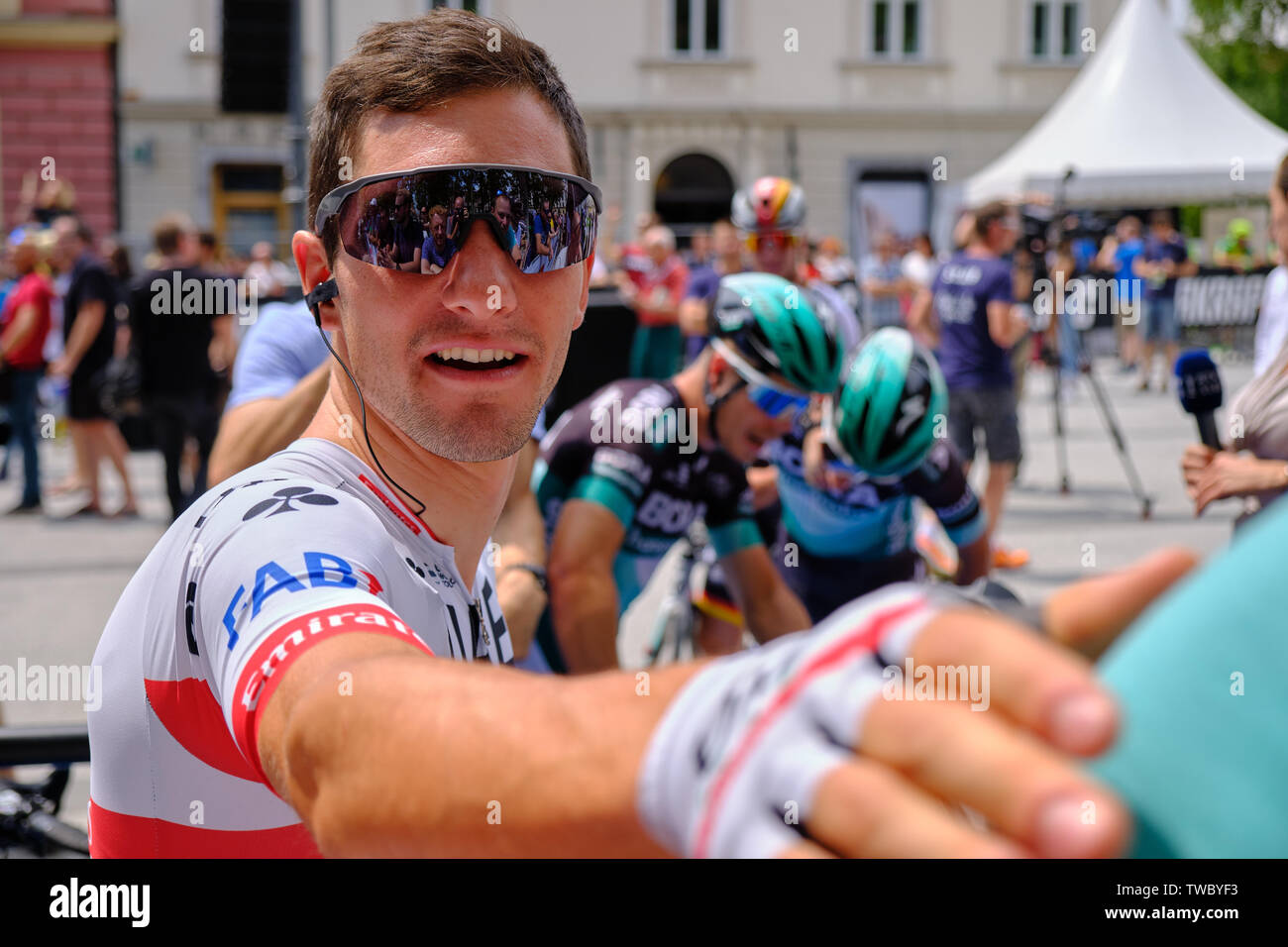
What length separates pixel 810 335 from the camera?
4.08m

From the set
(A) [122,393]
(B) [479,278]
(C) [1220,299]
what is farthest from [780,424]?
(C) [1220,299]

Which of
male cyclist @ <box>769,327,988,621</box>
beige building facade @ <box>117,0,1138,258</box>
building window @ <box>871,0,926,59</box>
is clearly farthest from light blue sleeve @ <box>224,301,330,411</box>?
building window @ <box>871,0,926,59</box>

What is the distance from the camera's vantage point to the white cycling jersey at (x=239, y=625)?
1118mm

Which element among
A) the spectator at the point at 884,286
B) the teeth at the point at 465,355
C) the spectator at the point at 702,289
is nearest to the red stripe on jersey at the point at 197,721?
the teeth at the point at 465,355

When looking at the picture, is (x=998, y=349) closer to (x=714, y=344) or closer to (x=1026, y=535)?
(x=1026, y=535)

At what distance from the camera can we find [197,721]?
139 cm

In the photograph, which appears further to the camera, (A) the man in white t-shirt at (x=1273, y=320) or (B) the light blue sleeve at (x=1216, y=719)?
(A) the man in white t-shirt at (x=1273, y=320)

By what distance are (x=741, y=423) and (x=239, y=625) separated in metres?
2.95

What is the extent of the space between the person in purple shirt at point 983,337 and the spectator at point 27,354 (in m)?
7.53

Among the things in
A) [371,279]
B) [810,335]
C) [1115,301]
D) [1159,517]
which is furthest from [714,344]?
[1115,301]

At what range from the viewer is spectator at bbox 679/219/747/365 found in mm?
9234

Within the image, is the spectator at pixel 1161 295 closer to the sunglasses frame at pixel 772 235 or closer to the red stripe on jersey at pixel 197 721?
the sunglasses frame at pixel 772 235

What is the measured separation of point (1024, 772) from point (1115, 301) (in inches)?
810

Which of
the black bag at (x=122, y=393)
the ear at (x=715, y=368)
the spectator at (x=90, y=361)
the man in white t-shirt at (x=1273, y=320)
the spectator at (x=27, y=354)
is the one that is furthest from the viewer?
the spectator at (x=27, y=354)
